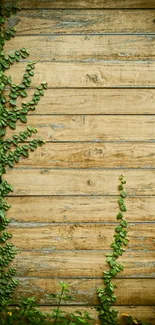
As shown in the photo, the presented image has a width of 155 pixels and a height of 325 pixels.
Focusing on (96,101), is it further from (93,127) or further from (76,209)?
(76,209)

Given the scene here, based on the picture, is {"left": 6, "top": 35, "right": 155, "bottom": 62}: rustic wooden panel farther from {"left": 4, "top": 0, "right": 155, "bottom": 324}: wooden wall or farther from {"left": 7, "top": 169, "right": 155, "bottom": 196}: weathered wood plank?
{"left": 7, "top": 169, "right": 155, "bottom": 196}: weathered wood plank

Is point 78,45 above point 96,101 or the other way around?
above

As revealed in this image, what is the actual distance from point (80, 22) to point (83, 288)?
1748 millimetres

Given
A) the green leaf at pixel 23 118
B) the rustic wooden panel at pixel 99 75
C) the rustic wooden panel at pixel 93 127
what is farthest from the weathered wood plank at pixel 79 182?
the rustic wooden panel at pixel 99 75

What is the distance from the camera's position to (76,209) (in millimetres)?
2768

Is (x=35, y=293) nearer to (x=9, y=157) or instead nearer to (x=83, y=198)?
(x=83, y=198)

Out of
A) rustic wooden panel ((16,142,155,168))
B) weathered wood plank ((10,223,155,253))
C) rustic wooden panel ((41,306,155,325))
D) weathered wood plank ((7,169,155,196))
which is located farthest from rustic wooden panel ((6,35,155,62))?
rustic wooden panel ((41,306,155,325))

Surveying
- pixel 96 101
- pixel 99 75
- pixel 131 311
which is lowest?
pixel 131 311

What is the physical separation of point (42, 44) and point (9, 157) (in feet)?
2.52

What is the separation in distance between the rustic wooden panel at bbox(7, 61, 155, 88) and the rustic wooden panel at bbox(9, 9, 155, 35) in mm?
216

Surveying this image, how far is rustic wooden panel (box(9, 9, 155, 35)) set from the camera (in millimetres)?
2734

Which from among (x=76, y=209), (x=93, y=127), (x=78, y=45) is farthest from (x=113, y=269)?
(x=78, y=45)

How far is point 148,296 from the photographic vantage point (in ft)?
9.16

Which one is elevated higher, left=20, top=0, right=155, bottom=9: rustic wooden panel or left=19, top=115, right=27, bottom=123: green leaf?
left=20, top=0, right=155, bottom=9: rustic wooden panel
